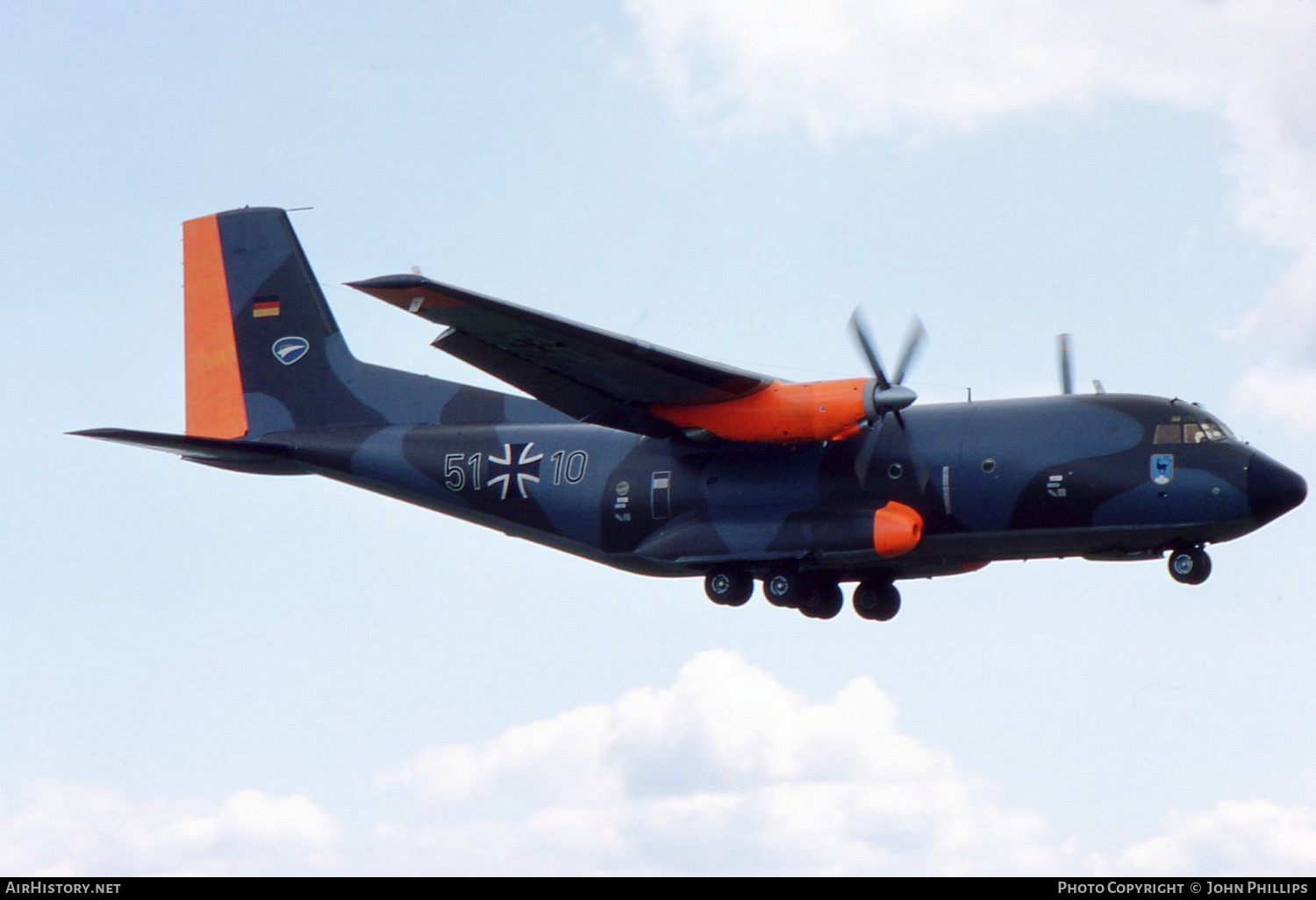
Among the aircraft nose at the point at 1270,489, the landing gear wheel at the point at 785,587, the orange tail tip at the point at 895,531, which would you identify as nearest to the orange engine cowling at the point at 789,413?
the orange tail tip at the point at 895,531

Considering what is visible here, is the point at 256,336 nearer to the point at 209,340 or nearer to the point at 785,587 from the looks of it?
the point at 209,340

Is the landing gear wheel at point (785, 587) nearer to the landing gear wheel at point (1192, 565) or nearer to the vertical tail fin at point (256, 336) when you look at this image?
the landing gear wheel at point (1192, 565)

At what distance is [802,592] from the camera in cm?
2456

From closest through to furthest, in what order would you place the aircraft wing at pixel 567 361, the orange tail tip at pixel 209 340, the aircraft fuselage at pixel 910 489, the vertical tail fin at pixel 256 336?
the aircraft wing at pixel 567 361
the aircraft fuselage at pixel 910 489
the vertical tail fin at pixel 256 336
the orange tail tip at pixel 209 340

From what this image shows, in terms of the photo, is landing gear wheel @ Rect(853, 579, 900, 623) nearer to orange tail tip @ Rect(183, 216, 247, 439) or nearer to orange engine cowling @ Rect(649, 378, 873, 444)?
orange engine cowling @ Rect(649, 378, 873, 444)

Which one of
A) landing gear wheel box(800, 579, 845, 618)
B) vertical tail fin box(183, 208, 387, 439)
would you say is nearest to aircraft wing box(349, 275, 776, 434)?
landing gear wheel box(800, 579, 845, 618)

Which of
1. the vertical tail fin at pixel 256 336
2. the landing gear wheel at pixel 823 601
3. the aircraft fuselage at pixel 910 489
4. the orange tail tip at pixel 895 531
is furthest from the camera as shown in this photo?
the vertical tail fin at pixel 256 336

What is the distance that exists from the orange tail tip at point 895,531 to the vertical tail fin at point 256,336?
391 inches

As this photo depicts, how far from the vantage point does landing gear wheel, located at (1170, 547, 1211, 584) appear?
22.8m

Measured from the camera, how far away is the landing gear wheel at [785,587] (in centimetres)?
2433

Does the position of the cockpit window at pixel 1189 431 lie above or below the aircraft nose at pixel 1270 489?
above

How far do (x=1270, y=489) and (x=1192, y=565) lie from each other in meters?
1.49

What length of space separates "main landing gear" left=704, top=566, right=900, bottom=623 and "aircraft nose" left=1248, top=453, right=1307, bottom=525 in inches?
230
